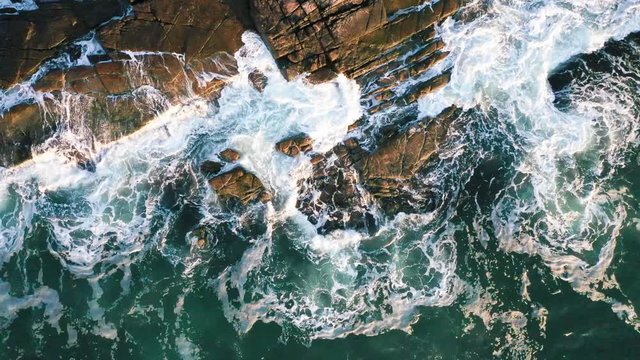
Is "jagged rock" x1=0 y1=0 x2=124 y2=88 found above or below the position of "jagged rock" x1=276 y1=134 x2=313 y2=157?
above

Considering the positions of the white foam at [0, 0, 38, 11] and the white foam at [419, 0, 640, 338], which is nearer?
the white foam at [0, 0, 38, 11]

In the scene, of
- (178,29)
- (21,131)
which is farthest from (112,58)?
(21,131)

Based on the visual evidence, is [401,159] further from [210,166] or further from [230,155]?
[210,166]

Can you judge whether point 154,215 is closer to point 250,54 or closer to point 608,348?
point 250,54

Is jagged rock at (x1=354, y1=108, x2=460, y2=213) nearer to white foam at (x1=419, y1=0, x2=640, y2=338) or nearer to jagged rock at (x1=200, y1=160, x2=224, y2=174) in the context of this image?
white foam at (x1=419, y1=0, x2=640, y2=338)

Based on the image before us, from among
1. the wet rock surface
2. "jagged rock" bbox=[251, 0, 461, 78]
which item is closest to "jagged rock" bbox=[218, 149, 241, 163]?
the wet rock surface

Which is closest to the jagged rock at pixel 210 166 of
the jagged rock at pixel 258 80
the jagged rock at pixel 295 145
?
the jagged rock at pixel 295 145

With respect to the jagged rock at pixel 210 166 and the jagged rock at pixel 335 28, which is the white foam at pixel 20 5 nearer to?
the jagged rock at pixel 335 28
